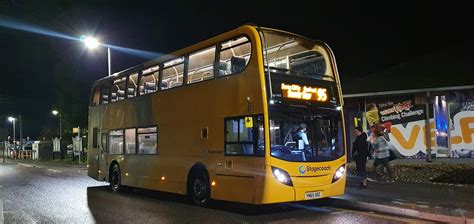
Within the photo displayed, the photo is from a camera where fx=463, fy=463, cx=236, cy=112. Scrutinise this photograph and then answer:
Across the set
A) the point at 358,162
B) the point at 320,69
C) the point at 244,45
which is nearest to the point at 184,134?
the point at 244,45

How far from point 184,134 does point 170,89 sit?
1.45m

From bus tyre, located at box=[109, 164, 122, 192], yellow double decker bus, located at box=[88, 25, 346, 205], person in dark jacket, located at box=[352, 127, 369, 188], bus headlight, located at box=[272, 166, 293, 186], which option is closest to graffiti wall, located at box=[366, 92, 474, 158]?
person in dark jacket, located at box=[352, 127, 369, 188]

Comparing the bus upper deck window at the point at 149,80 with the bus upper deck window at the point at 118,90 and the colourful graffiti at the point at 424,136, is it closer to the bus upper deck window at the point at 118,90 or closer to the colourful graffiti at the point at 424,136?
the bus upper deck window at the point at 118,90

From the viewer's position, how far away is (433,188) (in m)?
12.8

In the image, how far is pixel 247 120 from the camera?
9.77m

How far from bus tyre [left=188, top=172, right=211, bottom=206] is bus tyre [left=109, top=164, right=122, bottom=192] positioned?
466cm

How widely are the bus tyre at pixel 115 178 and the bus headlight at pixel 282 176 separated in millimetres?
7913

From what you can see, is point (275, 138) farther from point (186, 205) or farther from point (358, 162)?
point (358, 162)

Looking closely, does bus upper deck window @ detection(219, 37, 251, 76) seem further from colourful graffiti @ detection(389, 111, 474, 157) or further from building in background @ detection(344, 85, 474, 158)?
colourful graffiti @ detection(389, 111, 474, 157)

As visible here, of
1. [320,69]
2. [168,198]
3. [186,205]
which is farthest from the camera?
[168,198]

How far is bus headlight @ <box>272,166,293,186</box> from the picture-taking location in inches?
371

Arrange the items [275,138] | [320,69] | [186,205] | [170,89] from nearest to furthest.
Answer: [275,138] < [320,69] < [186,205] < [170,89]

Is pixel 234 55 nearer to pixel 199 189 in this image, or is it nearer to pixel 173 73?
pixel 173 73

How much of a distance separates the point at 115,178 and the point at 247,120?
7.96 meters
